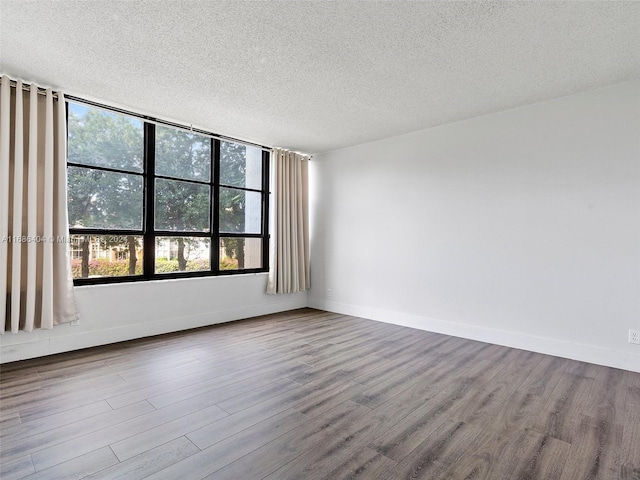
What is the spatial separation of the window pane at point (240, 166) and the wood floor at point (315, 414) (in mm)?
2510

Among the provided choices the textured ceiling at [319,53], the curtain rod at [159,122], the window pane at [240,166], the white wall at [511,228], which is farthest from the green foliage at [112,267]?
the white wall at [511,228]

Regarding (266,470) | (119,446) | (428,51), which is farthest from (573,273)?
(119,446)

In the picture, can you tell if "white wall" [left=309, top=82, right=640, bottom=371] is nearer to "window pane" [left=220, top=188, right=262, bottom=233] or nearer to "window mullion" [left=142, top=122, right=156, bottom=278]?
"window pane" [left=220, top=188, right=262, bottom=233]

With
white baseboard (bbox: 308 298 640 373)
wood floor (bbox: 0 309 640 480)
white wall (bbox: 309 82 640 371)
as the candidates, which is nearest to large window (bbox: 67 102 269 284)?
wood floor (bbox: 0 309 640 480)

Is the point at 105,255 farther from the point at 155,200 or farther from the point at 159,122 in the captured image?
the point at 159,122

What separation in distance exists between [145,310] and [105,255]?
2.58 feet

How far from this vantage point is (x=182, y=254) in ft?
14.5

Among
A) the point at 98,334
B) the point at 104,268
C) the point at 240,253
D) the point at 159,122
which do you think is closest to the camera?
the point at 98,334

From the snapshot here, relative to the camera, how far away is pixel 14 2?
2.11 m

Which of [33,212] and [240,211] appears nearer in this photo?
[33,212]

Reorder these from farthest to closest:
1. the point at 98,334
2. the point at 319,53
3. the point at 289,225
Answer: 1. the point at 289,225
2. the point at 98,334
3. the point at 319,53

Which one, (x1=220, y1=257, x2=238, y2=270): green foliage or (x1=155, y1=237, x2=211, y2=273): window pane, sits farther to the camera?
(x1=220, y1=257, x2=238, y2=270): green foliage

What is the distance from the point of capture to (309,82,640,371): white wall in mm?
3150

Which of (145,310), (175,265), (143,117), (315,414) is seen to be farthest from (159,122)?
(315,414)
